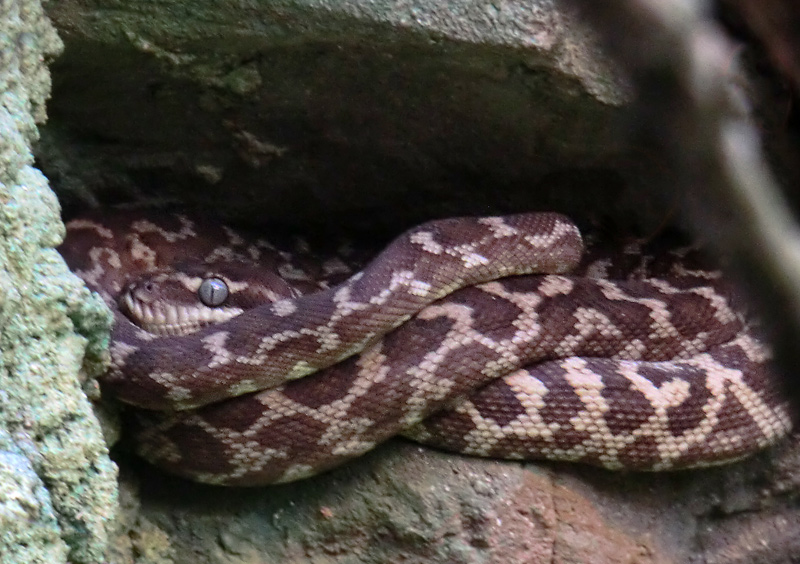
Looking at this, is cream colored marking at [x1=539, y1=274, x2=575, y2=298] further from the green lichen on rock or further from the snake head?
the green lichen on rock

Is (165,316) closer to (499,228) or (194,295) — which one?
(194,295)

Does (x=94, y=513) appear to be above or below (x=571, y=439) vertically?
below

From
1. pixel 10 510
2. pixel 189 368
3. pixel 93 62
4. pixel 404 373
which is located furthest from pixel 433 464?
pixel 93 62

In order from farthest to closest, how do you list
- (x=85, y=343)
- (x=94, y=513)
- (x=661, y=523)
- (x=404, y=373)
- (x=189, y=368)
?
(x=661, y=523), (x=404, y=373), (x=189, y=368), (x=85, y=343), (x=94, y=513)

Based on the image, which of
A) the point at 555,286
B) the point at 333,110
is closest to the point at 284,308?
the point at 333,110

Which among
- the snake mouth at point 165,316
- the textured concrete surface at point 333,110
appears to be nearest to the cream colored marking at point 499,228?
the textured concrete surface at point 333,110

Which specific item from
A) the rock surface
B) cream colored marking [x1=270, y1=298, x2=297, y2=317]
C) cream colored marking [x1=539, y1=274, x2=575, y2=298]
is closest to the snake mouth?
cream colored marking [x1=270, y1=298, x2=297, y2=317]

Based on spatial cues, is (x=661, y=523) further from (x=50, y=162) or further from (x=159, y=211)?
(x=50, y=162)

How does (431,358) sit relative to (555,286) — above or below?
below
